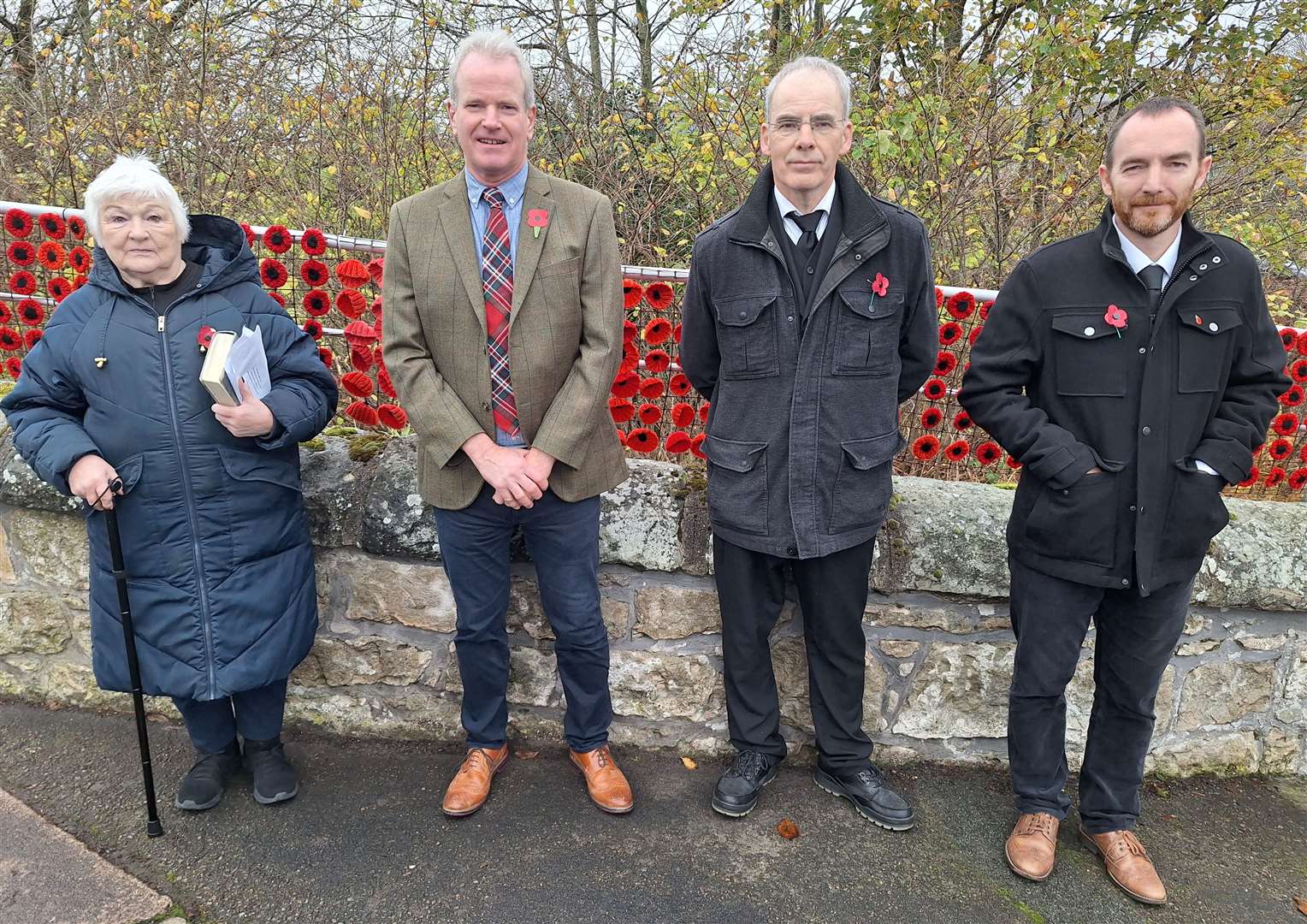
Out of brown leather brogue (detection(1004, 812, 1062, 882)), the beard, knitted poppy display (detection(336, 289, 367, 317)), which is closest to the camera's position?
the beard

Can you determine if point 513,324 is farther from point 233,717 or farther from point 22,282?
point 22,282

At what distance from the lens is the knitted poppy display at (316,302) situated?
10.0ft

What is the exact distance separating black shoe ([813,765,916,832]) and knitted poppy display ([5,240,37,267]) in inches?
140

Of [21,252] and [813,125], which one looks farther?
[21,252]

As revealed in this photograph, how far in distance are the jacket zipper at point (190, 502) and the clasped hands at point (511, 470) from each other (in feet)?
2.62

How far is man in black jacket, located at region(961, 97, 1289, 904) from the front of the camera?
6.79 feet

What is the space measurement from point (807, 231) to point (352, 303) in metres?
1.61

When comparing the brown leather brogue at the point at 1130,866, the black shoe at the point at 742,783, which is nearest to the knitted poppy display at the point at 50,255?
the black shoe at the point at 742,783

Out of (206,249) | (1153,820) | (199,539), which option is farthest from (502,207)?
(1153,820)

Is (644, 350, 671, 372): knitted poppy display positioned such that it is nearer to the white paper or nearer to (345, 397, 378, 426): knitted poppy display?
(345, 397, 378, 426): knitted poppy display

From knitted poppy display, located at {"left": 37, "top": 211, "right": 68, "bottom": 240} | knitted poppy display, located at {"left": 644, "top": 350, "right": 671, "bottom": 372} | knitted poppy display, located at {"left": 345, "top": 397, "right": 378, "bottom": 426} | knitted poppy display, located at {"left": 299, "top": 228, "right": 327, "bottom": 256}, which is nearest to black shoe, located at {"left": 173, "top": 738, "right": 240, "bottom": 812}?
knitted poppy display, located at {"left": 345, "top": 397, "right": 378, "bottom": 426}

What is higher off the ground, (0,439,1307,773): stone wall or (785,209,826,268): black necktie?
(785,209,826,268): black necktie

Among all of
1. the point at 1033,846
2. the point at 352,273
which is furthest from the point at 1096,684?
the point at 352,273

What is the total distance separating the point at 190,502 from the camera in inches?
91.9
